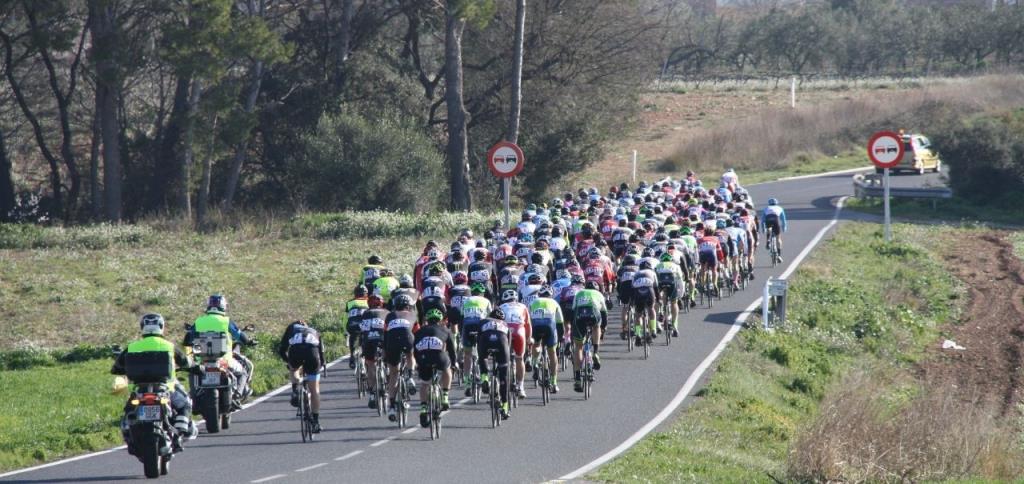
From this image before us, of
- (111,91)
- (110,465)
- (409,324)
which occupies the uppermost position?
(111,91)

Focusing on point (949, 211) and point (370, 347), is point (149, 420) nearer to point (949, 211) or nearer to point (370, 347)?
point (370, 347)

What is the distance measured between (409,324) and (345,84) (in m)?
31.1

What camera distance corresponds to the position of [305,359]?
16.5 metres

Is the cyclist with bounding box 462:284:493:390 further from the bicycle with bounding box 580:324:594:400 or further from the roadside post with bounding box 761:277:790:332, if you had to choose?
the roadside post with bounding box 761:277:790:332

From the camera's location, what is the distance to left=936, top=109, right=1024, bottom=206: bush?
138 feet

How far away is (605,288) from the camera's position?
75.9ft

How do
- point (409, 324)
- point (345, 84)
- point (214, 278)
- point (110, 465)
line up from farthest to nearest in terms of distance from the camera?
point (345, 84), point (214, 278), point (409, 324), point (110, 465)

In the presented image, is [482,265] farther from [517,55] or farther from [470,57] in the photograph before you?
[470,57]

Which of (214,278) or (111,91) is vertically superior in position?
(111,91)

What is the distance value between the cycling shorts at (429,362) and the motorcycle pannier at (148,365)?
3.13m

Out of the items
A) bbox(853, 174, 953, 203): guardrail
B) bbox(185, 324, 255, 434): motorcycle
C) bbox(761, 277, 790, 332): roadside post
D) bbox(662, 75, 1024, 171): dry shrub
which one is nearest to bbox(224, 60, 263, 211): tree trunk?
bbox(662, 75, 1024, 171): dry shrub

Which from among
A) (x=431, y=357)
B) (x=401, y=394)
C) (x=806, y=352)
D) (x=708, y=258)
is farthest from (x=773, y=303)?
(x=431, y=357)

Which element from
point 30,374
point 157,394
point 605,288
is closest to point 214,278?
point 30,374

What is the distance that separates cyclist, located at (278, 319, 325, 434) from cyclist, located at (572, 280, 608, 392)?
159 inches
